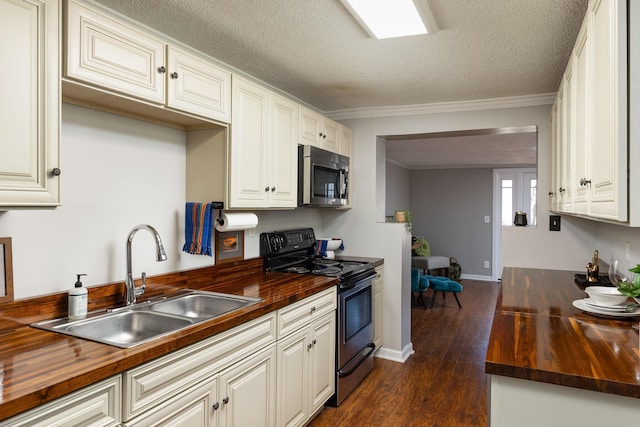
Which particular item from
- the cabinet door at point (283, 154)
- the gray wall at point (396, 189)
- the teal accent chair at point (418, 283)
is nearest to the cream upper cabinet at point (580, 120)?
the cabinet door at point (283, 154)

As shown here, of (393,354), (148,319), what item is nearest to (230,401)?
(148,319)

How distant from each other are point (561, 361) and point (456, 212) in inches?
281

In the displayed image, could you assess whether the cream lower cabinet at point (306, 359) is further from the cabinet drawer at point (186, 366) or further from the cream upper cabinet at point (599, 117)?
the cream upper cabinet at point (599, 117)

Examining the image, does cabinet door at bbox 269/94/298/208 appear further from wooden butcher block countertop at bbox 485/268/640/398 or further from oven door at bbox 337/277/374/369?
wooden butcher block countertop at bbox 485/268/640/398

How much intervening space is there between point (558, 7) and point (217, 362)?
7.05 feet

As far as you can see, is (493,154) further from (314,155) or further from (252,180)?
(252,180)

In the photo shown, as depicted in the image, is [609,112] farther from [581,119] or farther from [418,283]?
[418,283]

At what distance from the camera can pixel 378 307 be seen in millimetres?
3689

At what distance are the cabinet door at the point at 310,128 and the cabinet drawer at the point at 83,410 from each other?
7.06 feet

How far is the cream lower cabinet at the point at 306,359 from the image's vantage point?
2232 millimetres

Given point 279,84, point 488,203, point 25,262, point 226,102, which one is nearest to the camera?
point 25,262

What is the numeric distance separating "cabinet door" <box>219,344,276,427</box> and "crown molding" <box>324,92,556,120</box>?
248cm

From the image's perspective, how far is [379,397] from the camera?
300 centimetres

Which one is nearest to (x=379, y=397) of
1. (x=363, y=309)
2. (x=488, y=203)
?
(x=363, y=309)
